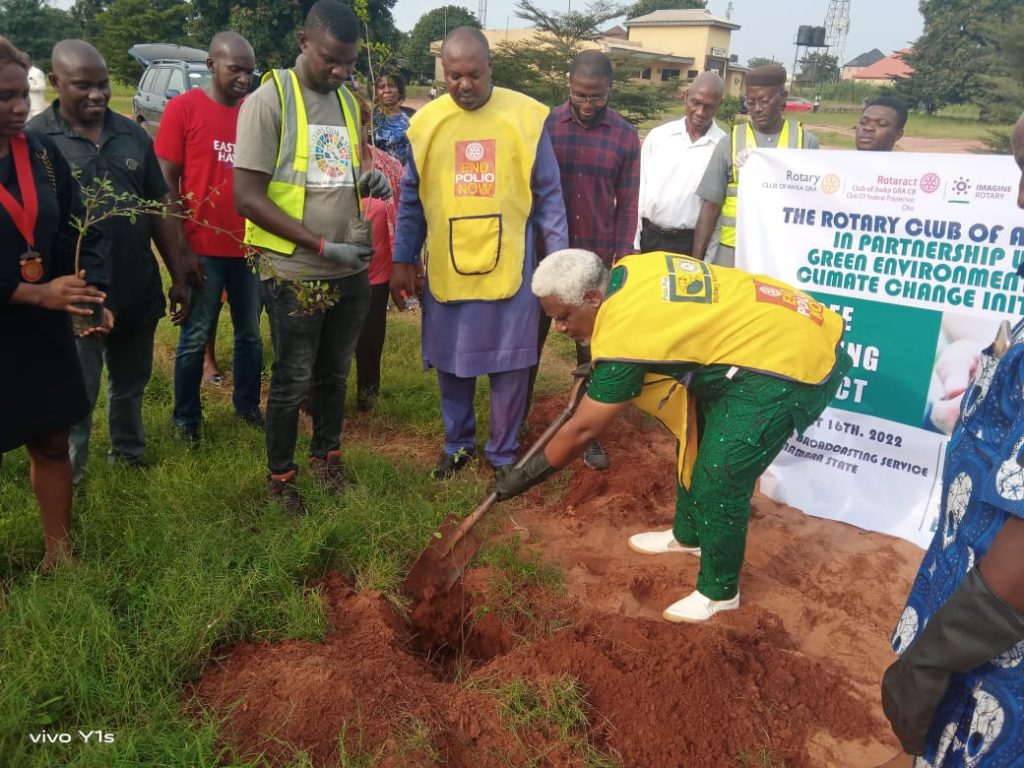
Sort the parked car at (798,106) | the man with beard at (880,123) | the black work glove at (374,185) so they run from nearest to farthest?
1. the black work glove at (374,185)
2. the man with beard at (880,123)
3. the parked car at (798,106)

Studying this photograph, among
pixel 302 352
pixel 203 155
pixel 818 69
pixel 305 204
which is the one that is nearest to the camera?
pixel 305 204

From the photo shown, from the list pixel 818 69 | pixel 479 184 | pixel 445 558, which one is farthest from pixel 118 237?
pixel 818 69

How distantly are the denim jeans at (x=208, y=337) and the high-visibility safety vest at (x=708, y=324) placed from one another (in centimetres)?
236

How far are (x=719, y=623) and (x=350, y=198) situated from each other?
235 cm

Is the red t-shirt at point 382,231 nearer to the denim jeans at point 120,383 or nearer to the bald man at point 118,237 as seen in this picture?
the bald man at point 118,237

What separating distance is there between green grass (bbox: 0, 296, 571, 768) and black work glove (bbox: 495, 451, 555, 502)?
2.16 ft

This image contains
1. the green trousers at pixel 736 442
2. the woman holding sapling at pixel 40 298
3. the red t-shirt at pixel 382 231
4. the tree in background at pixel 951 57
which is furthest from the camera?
the tree in background at pixel 951 57

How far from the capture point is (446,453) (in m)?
4.24

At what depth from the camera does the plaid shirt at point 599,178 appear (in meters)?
4.19

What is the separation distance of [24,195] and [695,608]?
2.85 m

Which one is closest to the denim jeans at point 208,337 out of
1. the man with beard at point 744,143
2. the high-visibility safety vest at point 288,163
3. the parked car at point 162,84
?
the high-visibility safety vest at point 288,163

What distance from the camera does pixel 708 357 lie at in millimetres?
2762

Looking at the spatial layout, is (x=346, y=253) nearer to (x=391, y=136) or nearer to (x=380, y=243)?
(x=380, y=243)

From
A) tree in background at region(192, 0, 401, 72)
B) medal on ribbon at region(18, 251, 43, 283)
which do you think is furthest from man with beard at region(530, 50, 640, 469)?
tree in background at region(192, 0, 401, 72)
